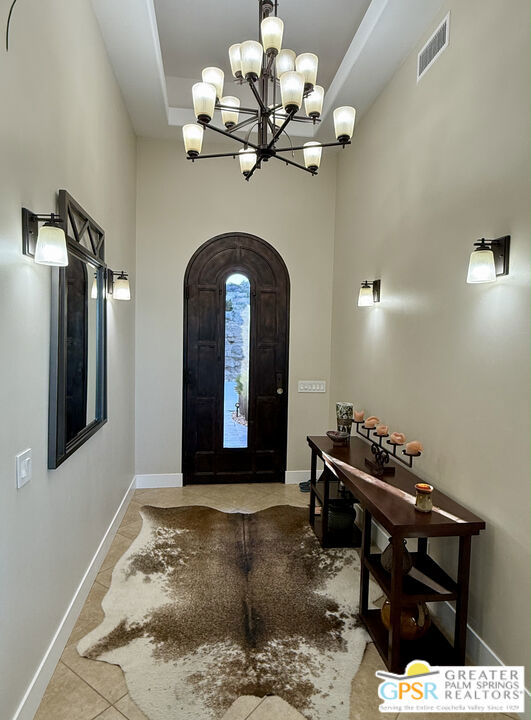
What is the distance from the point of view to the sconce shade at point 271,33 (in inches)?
84.4

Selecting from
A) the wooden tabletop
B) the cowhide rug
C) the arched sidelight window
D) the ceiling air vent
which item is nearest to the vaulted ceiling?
the ceiling air vent

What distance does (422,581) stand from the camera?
2197mm

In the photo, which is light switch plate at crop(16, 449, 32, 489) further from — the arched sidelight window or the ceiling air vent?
the ceiling air vent

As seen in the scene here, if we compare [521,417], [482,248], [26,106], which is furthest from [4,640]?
[482,248]

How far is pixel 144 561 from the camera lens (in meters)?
3.06

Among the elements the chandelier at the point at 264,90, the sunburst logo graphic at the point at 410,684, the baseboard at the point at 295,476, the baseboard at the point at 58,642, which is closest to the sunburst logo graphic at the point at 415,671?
the sunburst logo graphic at the point at 410,684

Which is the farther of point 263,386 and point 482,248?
point 263,386

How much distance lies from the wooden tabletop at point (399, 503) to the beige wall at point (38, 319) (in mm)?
1588

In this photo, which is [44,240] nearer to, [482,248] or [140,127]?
[482,248]

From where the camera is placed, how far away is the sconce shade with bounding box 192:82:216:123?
88.5 inches

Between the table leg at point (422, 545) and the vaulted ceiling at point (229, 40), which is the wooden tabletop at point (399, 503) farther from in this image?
the vaulted ceiling at point (229, 40)

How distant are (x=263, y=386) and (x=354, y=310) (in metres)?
1.29

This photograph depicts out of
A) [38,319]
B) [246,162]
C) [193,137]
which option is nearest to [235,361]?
[246,162]

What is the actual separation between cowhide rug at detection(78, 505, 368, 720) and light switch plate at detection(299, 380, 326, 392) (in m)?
1.62
